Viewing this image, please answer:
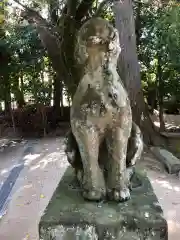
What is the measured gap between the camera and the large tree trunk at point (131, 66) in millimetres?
5394

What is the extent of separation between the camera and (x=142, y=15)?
7680 millimetres

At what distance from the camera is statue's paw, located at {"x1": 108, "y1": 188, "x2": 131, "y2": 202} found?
66.6 inches

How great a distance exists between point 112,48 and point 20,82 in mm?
8078

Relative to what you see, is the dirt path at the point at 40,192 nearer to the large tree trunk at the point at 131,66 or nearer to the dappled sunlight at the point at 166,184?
the dappled sunlight at the point at 166,184

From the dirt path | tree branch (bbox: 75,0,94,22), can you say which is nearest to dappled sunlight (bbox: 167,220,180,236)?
the dirt path

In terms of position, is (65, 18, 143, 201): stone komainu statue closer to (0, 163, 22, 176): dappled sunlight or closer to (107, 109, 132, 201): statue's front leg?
(107, 109, 132, 201): statue's front leg

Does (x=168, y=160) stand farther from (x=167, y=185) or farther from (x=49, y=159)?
(x=49, y=159)

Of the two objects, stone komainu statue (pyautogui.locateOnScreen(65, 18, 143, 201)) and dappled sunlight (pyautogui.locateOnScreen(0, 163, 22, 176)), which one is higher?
stone komainu statue (pyautogui.locateOnScreen(65, 18, 143, 201))

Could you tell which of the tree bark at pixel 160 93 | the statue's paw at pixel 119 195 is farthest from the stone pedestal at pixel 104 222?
the tree bark at pixel 160 93

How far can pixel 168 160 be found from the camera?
17.4 feet

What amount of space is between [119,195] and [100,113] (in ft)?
1.47

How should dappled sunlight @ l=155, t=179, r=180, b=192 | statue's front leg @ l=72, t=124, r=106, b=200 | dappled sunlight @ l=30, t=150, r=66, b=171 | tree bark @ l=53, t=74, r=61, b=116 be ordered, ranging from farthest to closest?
1. tree bark @ l=53, t=74, r=61, b=116
2. dappled sunlight @ l=30, t=150, r=66, b=171
3. dappled sunlight @ l=155, t=179, r=180, b=192
4. statue's front leg @ l=72, t=124, r=106, b=200

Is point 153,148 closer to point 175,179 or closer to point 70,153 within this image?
point 175,179

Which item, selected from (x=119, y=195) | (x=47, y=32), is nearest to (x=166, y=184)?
(x=119, y=195)
